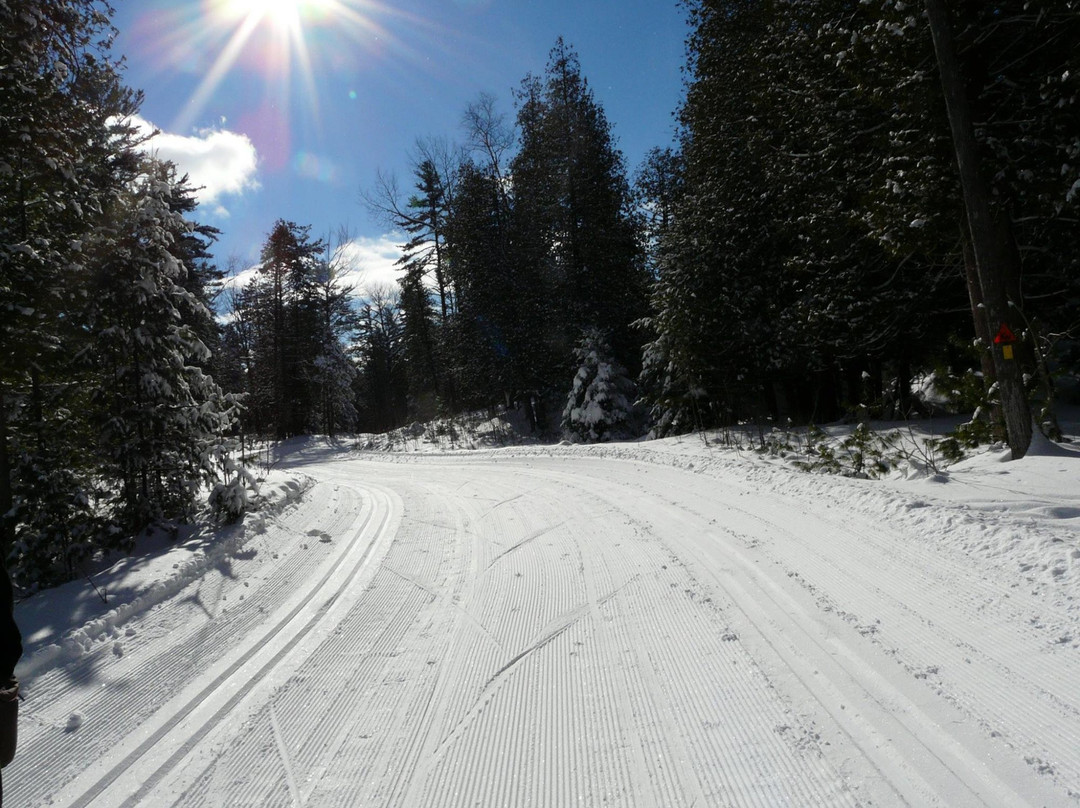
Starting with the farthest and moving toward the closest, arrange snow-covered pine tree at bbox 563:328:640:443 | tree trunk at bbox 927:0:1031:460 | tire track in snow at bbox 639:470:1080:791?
snow-covered pine tree at bbox 563:328:640:443, tree trunk at bbox 927:0:1031:460, tire track in snow at bbox 639:470:1080:791

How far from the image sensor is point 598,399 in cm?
1898

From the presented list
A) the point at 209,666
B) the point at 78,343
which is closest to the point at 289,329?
the point at 78,343

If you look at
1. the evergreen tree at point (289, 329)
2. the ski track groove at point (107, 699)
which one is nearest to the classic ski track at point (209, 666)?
the ski track groove at point (107, 699)

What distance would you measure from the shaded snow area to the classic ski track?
2 cm

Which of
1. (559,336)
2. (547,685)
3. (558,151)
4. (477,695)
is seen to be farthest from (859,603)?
(558,151)

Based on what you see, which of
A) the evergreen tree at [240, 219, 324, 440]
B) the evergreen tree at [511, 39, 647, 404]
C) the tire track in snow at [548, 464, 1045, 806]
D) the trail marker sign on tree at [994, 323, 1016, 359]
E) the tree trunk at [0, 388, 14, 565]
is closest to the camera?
the tire track in snow at [548, 464, 1045, 806]

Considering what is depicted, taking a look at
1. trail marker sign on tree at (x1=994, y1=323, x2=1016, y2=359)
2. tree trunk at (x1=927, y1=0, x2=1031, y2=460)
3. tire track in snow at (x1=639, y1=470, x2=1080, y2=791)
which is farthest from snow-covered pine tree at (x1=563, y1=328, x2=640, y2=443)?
tire track in snow at (x1=639, y1=470, x2=1080, y2=791)

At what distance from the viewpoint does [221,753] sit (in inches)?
119

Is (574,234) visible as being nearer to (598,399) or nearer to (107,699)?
(598,399)

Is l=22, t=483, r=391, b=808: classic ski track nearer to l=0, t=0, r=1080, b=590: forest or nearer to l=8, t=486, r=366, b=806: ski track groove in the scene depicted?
l=8, t=486, r=366, b=806: ski track groove

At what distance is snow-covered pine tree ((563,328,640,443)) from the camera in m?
19.1

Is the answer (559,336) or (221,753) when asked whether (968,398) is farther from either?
(559,336)

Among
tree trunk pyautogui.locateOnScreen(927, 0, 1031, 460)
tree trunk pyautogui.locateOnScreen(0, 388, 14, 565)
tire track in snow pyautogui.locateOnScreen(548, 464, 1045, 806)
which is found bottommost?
tire track in snow pyautogui.locateOnScreen(548, 464, 1045, 806)

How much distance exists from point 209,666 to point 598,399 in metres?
15.7
